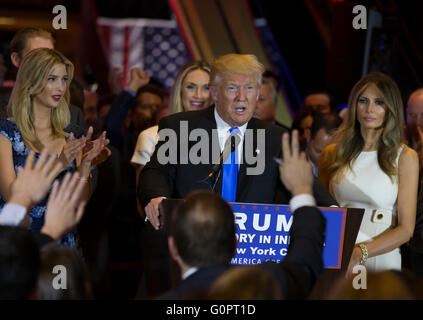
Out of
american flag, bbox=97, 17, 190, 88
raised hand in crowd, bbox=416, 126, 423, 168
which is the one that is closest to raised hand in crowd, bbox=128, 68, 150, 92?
raised hand in crowd, bbox=416, 126, 423, 168

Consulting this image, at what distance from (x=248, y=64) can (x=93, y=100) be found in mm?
2743

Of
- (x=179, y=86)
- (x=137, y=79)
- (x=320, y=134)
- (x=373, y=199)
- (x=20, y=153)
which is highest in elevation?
(x=137, y=79)

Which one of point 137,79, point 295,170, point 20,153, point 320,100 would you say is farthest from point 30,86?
point 320,100

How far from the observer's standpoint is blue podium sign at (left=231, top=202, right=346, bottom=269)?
2.43 metres

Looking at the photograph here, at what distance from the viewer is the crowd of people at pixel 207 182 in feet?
5.82

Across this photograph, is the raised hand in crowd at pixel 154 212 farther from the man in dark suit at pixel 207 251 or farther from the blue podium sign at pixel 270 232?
the man in dark suit at pixel 207 251

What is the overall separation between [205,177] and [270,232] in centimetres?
53

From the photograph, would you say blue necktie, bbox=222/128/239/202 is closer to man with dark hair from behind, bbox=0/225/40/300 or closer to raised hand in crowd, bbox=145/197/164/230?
raised hand in crowd, bbox=145/197/164/230

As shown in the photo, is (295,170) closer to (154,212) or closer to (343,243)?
(343,243)

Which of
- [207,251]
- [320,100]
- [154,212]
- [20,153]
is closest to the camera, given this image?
[207,251]

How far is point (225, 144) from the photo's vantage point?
9.52 ft

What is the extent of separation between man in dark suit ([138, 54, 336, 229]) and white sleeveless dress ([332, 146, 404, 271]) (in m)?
0.49
